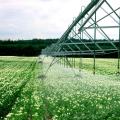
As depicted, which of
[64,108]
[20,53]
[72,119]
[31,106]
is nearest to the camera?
[72,119]

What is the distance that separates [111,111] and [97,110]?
0.84m

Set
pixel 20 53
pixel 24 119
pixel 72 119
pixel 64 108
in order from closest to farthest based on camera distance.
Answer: pixel 72 119, pixel 24 119, pixel 64 108, pixel 20 53

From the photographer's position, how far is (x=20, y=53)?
5172 inches

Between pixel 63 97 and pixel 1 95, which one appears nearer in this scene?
pixel 63 97

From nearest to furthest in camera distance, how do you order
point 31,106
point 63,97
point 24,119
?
point 24,119
point 31,106
point 63,97

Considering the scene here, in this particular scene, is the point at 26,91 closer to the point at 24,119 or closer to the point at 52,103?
the point at 52,103

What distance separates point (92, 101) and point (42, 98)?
256cm

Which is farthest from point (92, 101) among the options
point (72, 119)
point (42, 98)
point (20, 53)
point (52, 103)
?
point (20, 53)

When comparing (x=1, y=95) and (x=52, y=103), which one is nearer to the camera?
(x=52, y=103)

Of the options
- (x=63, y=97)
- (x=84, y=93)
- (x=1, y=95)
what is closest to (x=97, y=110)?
(x=63, y=97)

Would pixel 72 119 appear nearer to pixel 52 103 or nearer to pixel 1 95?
pixel 52 103

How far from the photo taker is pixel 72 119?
11.9 meters

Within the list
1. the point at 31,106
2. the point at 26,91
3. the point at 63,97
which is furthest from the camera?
the point at 26,91

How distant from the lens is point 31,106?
52.2ft
